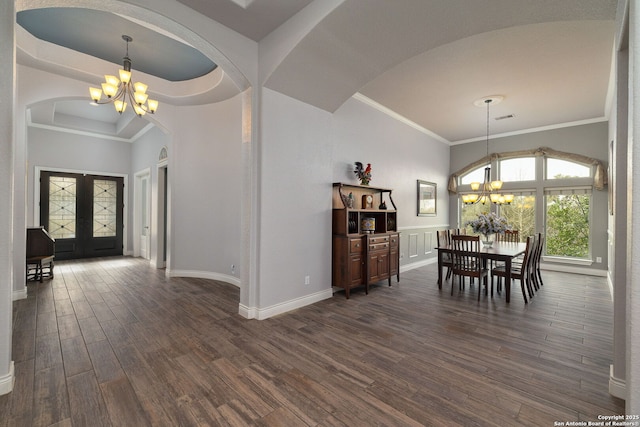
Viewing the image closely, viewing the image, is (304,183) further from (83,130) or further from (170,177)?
(83,130)

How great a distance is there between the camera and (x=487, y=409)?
1796 millimetres

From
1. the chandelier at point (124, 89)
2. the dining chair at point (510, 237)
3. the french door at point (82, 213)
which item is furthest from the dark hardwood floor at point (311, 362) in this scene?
the french door at point (82, 213)

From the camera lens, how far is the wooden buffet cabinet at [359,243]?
4137mm

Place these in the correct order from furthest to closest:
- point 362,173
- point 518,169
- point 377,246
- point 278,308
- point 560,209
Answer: point 518,169 < point 560,209 < point 362,173 < point 377,246 < point 278,308

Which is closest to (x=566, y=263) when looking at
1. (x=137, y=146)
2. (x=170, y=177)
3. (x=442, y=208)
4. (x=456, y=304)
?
(x=442, y=208)

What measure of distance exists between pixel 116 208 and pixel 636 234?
9.83 metres

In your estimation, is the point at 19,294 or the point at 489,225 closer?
the point at 19,294

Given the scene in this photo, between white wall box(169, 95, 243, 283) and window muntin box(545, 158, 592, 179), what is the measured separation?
7046 mm

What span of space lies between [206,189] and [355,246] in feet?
9.86

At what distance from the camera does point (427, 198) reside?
6.93 meters

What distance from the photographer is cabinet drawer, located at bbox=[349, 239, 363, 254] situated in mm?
4137

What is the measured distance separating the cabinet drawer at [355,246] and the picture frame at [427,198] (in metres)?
2.98

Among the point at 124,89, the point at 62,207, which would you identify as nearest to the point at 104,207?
Result: the point at 62,207

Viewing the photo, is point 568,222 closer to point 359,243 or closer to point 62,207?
point 359,243
